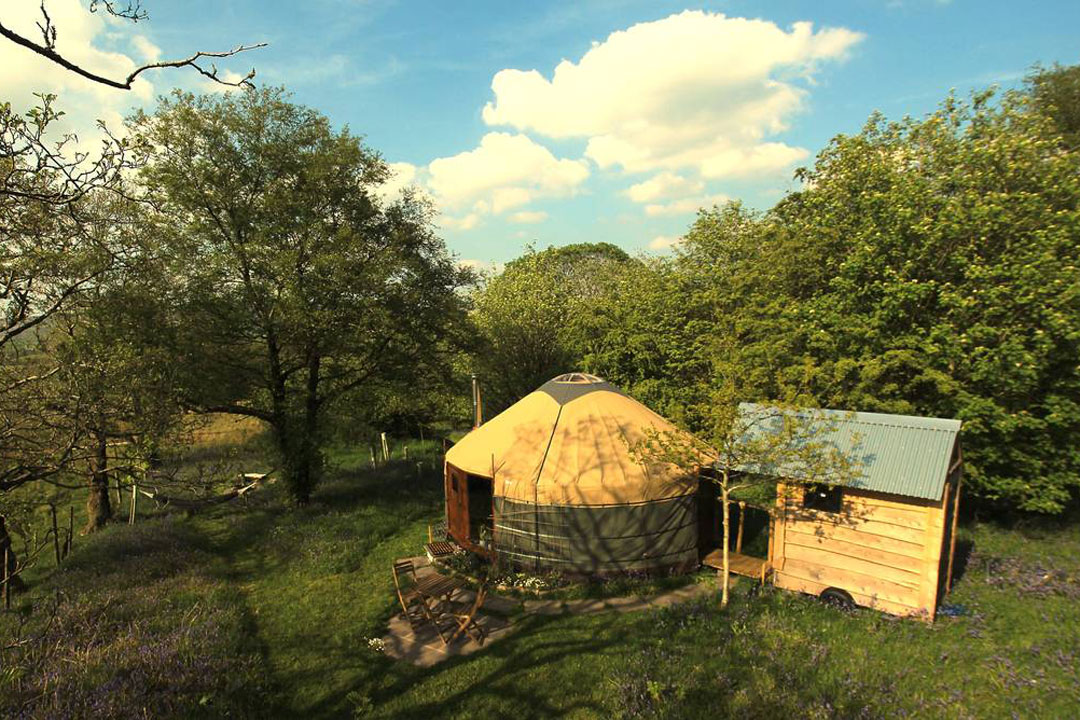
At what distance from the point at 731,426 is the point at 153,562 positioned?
12911mm

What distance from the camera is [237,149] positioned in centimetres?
1507

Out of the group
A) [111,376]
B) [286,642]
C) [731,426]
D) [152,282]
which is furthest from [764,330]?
[152,282]

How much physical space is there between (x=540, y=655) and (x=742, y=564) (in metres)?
5.21

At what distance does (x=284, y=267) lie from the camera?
46.0ft

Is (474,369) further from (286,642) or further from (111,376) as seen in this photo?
(111,376)

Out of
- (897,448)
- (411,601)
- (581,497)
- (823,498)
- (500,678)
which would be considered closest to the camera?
(500,678)

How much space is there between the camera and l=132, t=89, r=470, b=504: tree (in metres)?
14.1

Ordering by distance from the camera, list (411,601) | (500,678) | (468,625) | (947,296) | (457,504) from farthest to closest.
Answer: (457,504) < (947,296) < (411,601) < (468,625) < (500,678)

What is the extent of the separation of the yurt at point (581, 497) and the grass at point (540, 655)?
187 centimetres

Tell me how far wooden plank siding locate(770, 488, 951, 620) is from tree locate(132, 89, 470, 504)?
11.8 metres

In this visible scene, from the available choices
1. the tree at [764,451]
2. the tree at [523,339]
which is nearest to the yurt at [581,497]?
the tree at [764,451]

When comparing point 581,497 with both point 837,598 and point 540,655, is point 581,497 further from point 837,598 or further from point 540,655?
Result: point 837,598

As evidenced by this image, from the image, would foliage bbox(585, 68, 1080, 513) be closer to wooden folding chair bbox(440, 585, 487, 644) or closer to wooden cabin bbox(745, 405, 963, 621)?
wooden cabin bbox(745, 405, 963, 621)

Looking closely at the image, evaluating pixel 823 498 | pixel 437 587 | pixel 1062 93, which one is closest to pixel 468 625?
pixel 437 587
